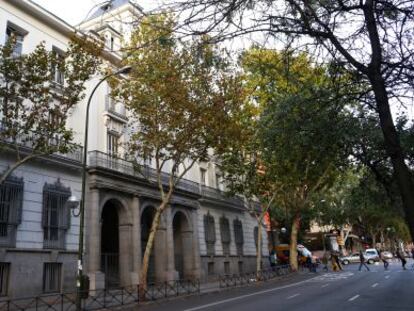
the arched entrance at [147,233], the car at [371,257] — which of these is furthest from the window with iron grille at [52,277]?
the car at [371,257]

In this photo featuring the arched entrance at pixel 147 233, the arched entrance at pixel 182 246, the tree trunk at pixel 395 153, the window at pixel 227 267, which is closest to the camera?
the tree trunk at pixel 395 153

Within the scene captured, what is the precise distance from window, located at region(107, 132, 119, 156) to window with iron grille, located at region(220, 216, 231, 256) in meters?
13.9

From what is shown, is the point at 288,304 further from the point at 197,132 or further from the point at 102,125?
the point at 102,125

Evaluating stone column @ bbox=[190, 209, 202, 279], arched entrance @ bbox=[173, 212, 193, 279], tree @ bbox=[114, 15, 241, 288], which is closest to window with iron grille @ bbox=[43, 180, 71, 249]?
tree @ bbox=[114, 15, 241, 288]

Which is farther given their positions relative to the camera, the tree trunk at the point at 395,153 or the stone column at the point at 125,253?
the stone column at the point at 125,253

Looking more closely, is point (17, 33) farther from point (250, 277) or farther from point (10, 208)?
point (250, 277)

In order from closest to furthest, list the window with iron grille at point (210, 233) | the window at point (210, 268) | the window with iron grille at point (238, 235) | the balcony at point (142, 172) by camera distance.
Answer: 1. the balcony at point (142, 172)
2. the window at point (210, 268)
3. the window with iron grille at point (210, 233)
4. the window with iron grille at point (238, 235)

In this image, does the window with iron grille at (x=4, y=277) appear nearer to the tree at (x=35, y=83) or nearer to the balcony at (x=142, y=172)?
the tree at (x=35, y=83)

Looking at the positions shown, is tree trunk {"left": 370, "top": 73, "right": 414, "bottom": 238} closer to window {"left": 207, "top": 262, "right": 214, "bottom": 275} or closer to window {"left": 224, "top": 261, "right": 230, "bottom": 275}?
window {"left": 207, "top": 262, "right": 214, "bottom": 275}

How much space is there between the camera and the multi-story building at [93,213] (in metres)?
18.1

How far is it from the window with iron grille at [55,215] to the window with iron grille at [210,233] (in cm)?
1459

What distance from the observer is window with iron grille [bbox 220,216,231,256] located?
3525 cm

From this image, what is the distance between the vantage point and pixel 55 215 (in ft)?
66.2

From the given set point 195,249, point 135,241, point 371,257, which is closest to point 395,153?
point 135,241
